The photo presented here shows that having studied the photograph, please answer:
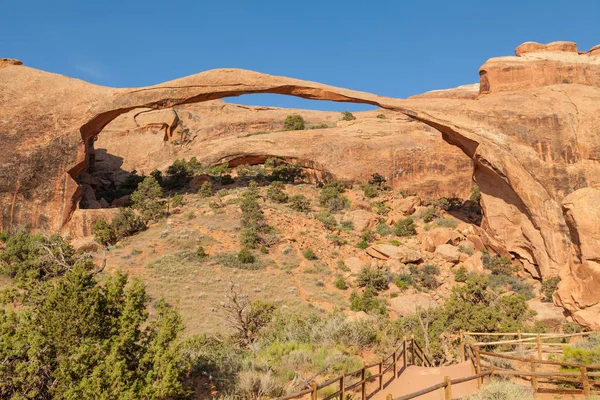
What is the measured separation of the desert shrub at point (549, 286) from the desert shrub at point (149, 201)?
59.2 feet

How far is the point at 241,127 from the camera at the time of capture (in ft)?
138

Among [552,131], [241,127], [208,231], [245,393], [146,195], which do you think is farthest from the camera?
[241,127]

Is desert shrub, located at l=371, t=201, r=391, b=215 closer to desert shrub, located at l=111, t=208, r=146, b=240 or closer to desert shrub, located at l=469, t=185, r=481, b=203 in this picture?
desert shrub, located at l=469, t=185, r=481, b=203

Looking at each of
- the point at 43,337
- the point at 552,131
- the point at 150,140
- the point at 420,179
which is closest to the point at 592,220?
the point at 552,131

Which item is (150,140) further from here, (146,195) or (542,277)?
(542,277)

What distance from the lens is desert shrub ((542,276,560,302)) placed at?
1546cm

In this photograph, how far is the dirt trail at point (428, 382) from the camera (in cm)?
804

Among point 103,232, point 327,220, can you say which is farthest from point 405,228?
point 103,232

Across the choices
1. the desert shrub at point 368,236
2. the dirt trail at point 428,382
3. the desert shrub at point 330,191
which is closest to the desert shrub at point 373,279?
the desert shrub at point 368,236

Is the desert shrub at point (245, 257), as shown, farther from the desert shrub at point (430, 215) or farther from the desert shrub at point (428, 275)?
the desert shrub at point (430, 215)

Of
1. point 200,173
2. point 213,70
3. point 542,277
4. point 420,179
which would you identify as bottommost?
point 542,277

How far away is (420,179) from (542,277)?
13.0 meters

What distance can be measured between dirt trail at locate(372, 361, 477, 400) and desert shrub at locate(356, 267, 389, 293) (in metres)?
7.73

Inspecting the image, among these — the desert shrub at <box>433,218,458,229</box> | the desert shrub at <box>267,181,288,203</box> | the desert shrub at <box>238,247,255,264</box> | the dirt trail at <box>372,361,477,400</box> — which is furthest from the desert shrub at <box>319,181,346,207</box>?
the dirt trail at <box>372,361,477,400</box>
